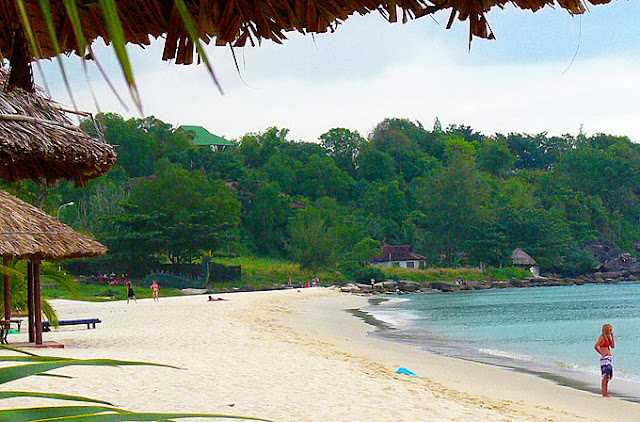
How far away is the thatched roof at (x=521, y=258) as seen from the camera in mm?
69125

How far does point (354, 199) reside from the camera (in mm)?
76375

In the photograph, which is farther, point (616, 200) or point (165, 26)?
point (616, 200)

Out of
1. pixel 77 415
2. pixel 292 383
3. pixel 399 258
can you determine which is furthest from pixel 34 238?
pixel 399 258

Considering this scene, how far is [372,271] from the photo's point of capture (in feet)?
184

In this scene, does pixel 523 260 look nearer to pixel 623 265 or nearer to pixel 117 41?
pixel 623 265

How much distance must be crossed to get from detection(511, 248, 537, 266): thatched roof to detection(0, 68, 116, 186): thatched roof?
67.2 m

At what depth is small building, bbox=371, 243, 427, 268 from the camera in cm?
6412

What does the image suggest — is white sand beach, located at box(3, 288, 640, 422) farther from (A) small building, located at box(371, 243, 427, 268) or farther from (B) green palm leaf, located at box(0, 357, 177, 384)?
(A) small building, located at box(371, 243, 427, 268)

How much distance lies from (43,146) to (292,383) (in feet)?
15.1

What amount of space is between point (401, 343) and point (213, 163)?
51624 millimetres

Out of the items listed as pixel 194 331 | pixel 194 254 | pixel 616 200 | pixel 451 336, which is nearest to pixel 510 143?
pixel 616 200

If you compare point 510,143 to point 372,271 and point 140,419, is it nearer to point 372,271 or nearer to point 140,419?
point 372,271

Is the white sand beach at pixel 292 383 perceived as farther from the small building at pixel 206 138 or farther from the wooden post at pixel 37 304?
the small building at pixel 206 138

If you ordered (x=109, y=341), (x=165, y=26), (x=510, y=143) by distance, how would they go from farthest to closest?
1. (x=510, y=143)
2. (x=109, y=341)
3. (x=165, y=26)
